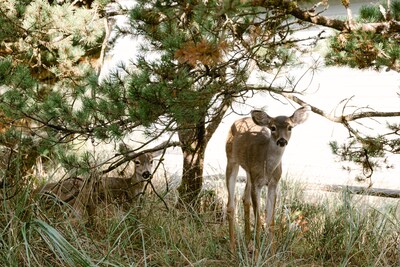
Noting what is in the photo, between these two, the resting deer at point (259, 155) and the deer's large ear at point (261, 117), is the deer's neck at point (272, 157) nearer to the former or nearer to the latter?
the resting deer at point (259, 155)

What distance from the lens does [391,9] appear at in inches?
153

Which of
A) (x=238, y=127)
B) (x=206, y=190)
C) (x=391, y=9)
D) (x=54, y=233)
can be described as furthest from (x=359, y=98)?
(x=54, y=233)

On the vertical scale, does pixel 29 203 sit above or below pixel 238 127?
below

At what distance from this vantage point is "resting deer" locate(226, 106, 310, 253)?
4.78 metres

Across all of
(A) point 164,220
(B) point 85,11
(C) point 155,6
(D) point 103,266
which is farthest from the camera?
(B) point 85,11

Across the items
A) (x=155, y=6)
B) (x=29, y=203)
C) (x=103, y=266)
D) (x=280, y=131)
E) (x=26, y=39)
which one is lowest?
(x=103, y=266)

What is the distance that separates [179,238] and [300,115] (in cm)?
133

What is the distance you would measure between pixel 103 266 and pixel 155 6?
177cm

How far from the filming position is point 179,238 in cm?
507

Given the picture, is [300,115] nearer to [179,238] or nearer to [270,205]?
[270,205]

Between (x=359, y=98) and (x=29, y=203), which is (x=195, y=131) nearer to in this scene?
(x=29, y=203)

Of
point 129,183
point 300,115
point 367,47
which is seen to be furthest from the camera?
point 129,183

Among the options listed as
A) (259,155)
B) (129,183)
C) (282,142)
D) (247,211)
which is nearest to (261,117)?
(282,142)

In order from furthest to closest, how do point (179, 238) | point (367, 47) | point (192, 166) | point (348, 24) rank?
point (192, 166)
point (179, 238)
point (367, 47)
point (348, 24)
